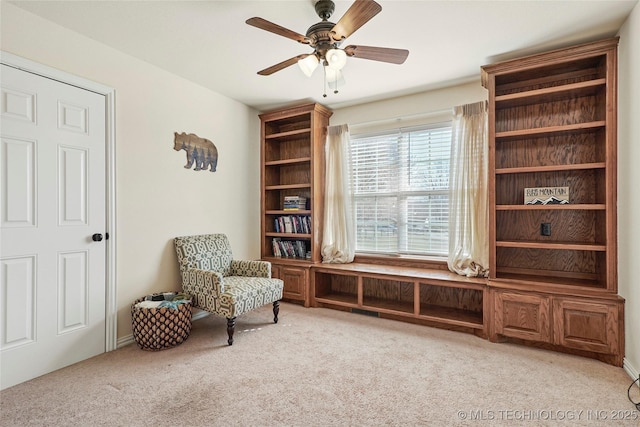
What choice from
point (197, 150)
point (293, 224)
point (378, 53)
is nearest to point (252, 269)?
point (293, 224)

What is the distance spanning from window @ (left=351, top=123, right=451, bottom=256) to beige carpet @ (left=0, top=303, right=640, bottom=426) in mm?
1168

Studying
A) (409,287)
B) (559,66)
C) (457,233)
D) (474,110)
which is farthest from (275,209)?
(559,66)

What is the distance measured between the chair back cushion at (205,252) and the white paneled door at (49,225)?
673 millimetres

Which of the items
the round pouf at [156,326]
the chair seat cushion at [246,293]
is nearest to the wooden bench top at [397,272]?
the chair seat cushion at [246,293]

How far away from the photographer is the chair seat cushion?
2674 mm

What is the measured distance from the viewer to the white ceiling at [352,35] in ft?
6.70

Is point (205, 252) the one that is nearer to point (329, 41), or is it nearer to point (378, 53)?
point (329, 41)

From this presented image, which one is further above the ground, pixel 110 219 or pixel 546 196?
pixel 546 196

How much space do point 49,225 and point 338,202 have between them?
109 inches

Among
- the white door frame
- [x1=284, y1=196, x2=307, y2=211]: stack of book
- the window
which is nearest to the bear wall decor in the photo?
the white door frame

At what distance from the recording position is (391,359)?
2402 mm

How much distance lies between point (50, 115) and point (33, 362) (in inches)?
69.2

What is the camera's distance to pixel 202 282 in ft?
9.30

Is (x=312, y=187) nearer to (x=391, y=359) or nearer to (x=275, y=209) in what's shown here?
(x=275, y=209)
